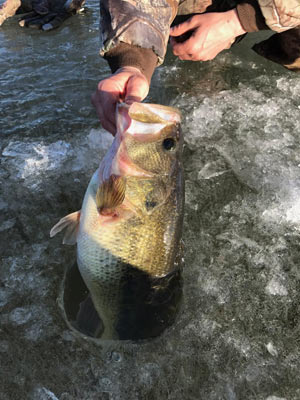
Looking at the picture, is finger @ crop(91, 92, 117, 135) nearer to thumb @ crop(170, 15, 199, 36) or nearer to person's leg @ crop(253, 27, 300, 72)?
thumb @ crop(170, 15, 199, 36)

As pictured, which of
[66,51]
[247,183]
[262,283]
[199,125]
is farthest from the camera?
[66,51]

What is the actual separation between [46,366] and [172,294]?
0.83 m

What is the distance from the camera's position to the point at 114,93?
1.95m

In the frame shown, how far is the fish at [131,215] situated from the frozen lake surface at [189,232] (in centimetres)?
41

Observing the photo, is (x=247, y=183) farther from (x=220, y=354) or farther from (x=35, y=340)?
(x=35, y=340)

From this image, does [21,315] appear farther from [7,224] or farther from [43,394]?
[7,224]

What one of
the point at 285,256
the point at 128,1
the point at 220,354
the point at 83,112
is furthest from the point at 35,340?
the point at 128,1

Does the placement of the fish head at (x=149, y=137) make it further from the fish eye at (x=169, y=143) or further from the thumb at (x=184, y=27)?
the thumb at (x=184, y=27)

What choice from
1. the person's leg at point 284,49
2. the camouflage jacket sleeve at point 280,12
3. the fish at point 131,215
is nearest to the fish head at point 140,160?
the fish at point 131,215

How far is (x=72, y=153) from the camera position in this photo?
3076 mm

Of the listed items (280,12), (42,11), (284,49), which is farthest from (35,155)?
(42,11)

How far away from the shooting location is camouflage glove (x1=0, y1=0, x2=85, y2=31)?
4.93 m

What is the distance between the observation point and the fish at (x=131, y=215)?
181 cm

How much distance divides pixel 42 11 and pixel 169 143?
443cm
